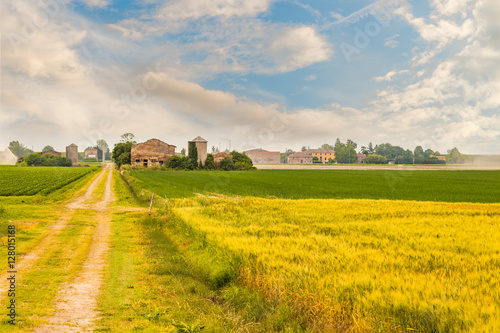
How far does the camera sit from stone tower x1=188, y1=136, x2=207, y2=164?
11056 centimetres

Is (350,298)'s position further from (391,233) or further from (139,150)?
(139,150)

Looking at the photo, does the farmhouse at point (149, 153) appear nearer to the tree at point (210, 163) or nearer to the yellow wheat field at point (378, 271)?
the tree at point (210, 163)

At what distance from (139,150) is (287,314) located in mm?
107977

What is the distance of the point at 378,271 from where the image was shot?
22.2ft

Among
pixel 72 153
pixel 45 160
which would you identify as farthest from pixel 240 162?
pixel 72 153

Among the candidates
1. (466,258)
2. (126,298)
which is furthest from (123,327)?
(466,258)

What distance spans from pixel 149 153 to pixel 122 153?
464 inches

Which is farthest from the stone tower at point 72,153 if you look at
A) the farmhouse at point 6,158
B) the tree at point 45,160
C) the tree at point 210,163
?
the tree at point 210,163

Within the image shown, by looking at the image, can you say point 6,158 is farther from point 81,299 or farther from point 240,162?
point 81,299

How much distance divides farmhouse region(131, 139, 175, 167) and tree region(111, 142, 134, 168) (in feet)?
14.9

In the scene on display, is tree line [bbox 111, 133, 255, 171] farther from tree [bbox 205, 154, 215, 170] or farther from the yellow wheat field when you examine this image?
the yellow wheat field

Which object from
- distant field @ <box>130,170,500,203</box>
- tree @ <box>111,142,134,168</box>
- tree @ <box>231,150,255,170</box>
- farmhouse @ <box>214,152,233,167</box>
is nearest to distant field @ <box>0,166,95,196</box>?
distant field @ <box>130,170,500,203</box>

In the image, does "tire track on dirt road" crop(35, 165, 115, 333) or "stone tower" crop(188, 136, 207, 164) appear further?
"stone tower" crop(188, 136, 207, 164)

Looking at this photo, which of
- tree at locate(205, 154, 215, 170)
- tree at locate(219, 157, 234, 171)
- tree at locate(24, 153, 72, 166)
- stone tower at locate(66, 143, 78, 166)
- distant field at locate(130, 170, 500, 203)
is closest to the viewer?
distant field at locate(130, 170, 500, 203)
